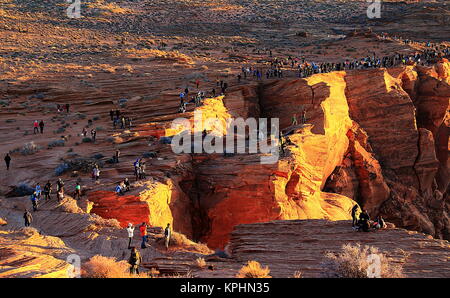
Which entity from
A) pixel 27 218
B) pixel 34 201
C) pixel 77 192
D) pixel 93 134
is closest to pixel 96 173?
pixel 77 192

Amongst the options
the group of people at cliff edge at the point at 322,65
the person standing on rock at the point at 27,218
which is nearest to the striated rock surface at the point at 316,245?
the person standing on rock at the point at 27,218

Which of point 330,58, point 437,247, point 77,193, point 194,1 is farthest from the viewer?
point 194,1

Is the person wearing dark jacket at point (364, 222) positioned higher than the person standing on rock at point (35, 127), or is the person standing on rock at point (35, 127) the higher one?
the person standing on rock at point (35, 127)

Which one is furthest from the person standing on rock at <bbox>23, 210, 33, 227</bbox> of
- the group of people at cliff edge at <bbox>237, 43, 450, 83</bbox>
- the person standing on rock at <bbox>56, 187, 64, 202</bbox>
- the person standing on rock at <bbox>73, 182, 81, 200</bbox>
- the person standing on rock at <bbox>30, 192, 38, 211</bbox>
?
the group of people at cliff edge at <bbox>237, 43, 450, 83</bbox>

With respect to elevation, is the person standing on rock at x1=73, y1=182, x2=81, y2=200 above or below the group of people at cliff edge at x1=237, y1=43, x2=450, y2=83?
below

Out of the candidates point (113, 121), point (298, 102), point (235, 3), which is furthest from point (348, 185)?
point (235, 3)

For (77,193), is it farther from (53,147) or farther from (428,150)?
(428,150)

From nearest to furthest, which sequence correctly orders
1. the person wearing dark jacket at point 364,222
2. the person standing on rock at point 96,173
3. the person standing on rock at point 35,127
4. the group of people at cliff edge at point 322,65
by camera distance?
the person wearing dark jacket at point 364,222
the person standing on rock at point 96,173
the person standing on rock at point 35,127
the group of people at cliff edge at point 322,65

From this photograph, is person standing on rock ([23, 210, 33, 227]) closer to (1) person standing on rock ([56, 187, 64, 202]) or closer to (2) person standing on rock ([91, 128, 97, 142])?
(1) person standing on rock ([56, 187, 64, 202])

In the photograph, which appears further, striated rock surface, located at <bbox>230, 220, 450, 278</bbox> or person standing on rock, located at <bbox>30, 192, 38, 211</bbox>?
person standing on rock, located at <bbox>30, 192, 38, 211</bbox>

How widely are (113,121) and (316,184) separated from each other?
13.2m

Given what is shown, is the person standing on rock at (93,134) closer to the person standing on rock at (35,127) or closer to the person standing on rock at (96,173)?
the person standing on rock at (35,127)

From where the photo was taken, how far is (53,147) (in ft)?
81.9

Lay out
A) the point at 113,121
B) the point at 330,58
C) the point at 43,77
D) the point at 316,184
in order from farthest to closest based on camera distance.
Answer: the point at 330,58
the point at 43,77
the point at 113,121
the point at 316,184
